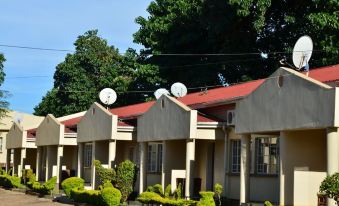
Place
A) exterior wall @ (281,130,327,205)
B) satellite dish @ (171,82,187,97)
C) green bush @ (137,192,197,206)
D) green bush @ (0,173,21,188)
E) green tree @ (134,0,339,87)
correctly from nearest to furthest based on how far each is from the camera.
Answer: exterior wall @ (281,130,327,205)
green bush @ (137,192,197,206)
satellite dish @ (171,82,187,97)
green tree @ (134,0,339,87)
green bush @ (0,173,21,188)

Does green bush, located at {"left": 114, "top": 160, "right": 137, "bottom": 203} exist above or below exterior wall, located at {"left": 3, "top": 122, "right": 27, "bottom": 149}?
below

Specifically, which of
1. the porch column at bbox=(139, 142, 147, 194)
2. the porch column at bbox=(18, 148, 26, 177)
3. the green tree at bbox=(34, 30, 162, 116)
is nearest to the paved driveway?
the porch column at bbox=(139, 142, 147, 194)

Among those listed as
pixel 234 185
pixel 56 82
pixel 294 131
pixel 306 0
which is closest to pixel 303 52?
pixel 294 131

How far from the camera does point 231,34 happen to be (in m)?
39.4

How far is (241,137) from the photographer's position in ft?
68.8

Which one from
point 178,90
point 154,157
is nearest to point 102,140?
point 154,157

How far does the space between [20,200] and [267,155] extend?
46.9 feet

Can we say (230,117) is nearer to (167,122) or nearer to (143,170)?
(167,122)

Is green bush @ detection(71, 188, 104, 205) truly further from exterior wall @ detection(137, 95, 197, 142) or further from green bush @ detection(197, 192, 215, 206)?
green bush @ detection(197, 192, 215, 206)

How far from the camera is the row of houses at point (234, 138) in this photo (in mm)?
17703

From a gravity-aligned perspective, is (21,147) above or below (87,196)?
above

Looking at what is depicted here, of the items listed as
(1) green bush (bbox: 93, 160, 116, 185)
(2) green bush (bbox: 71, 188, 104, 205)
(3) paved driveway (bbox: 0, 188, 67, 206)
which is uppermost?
(1) green bush (bbox: 93, 160, 116, 185)

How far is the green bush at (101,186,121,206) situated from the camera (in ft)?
78.5

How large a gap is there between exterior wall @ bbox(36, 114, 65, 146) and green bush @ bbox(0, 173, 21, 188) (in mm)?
2605
